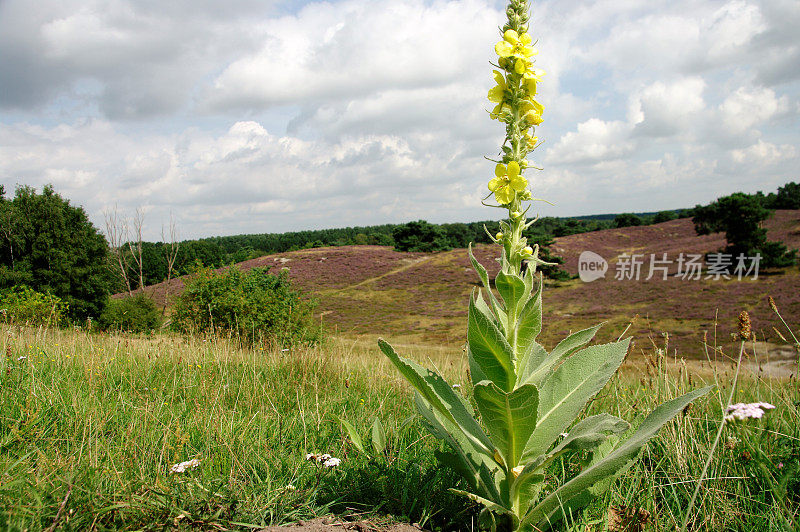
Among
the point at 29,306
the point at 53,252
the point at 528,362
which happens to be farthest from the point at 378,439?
the point at 53,252

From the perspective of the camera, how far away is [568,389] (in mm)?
2143

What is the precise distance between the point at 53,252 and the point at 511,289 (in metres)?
Result: 36.8

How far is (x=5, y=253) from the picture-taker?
100 feet

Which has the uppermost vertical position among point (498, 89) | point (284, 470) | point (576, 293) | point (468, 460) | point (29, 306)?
point (498, 89)

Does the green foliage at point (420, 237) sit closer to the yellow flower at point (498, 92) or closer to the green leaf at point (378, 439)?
the green leaf at point (378, 439)

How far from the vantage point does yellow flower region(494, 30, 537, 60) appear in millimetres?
1972

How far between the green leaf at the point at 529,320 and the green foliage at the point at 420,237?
6476 cm

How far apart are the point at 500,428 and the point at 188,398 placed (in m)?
3.24

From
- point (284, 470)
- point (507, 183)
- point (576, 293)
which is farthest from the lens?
point (576, 293)

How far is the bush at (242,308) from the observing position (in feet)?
48.4

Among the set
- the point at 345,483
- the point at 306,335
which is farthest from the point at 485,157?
the point at 306,335

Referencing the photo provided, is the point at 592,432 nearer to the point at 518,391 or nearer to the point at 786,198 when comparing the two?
the point at 518,391

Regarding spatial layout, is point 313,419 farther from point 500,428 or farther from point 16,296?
point 16,296

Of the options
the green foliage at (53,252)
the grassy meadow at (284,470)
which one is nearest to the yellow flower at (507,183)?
the grassy meadow at (284,470)
